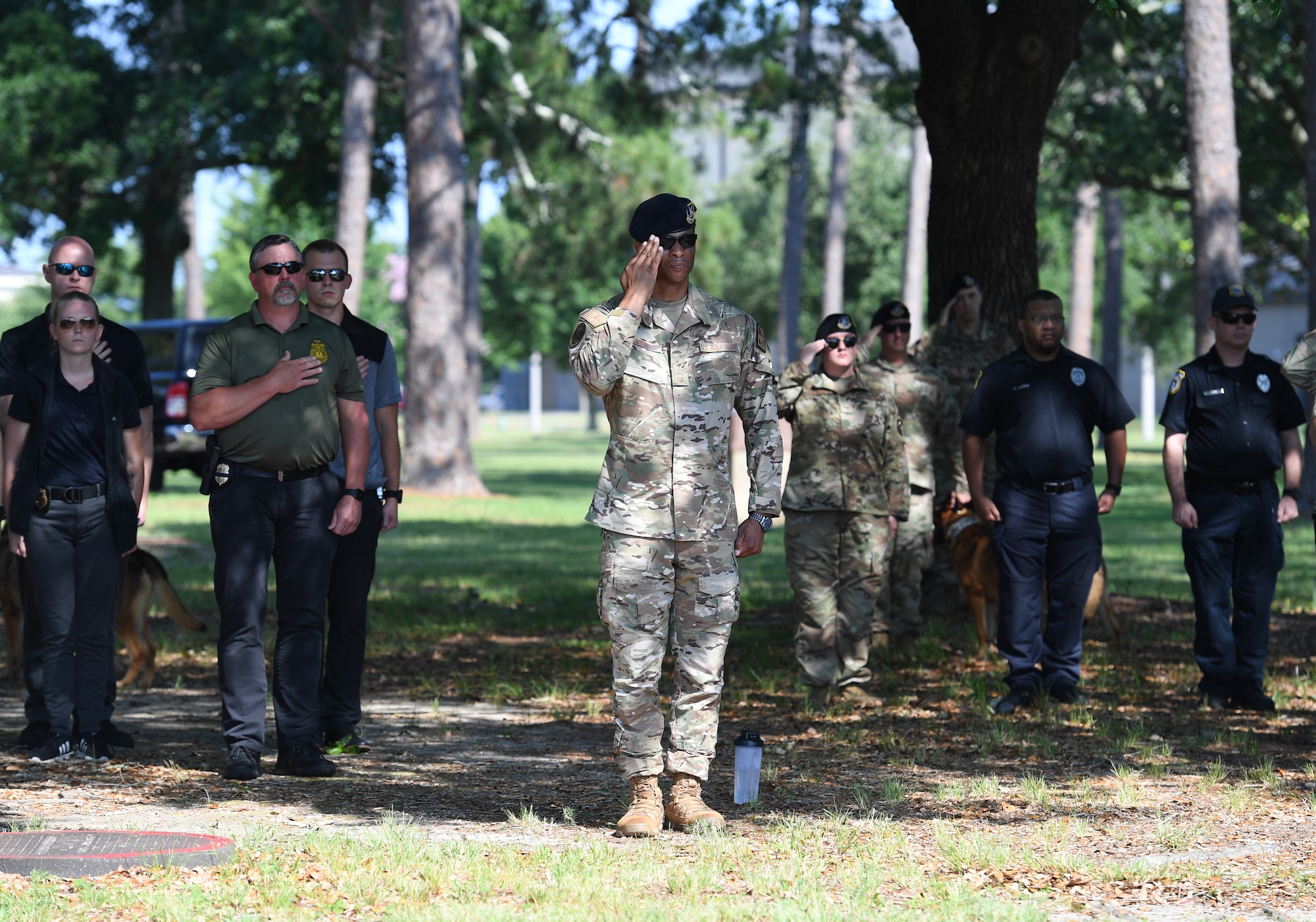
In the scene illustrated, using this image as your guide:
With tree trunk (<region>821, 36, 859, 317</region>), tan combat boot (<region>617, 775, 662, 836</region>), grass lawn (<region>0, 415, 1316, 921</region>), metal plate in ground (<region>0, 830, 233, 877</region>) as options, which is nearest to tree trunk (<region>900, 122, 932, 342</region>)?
tree trunk (<region>821, 36, 859, 317</region>)

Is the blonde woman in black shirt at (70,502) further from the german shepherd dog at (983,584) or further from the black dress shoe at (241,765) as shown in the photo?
the german shepherd dog at (983,584)

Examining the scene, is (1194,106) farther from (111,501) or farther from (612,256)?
(612,256)

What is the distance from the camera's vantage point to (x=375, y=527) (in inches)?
293

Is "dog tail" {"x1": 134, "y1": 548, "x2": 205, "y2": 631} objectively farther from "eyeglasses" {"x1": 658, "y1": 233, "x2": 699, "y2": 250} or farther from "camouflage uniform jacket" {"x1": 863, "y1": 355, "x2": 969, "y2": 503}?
"eyeglasses" {"x1": 658, "y1": 233, "x2": 699, "y2": 250}

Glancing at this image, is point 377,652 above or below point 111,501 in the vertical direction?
below

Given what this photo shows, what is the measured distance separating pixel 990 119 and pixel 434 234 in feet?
45.7

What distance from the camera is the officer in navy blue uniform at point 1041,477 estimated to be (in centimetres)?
846

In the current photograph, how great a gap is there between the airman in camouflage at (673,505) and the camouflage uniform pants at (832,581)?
2.85 m

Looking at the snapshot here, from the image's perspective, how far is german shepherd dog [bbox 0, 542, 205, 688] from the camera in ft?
29.3

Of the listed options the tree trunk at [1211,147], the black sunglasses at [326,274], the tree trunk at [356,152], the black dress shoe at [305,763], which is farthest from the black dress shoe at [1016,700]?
the tree trunk at [356,152]

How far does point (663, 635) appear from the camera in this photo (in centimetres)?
591

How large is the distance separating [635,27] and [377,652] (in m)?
12.4

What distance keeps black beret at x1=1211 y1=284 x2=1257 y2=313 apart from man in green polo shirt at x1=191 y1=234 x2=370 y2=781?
4339mm

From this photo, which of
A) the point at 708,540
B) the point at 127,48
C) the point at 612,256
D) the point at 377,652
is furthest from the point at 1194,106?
the point at 612,256
